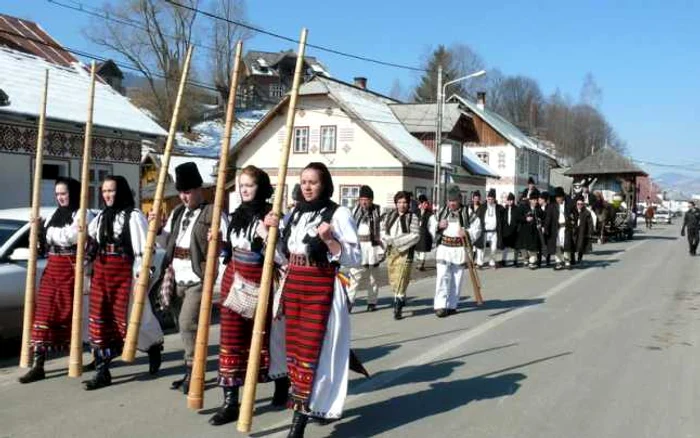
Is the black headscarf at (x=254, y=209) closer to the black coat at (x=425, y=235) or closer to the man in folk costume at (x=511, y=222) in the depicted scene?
the black coat at (x=425, y=235)

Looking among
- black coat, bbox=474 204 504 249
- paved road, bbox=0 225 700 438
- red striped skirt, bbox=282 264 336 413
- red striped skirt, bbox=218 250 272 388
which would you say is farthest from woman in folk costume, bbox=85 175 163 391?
black coat, bbox=474 204 504 249

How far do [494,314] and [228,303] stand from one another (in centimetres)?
649

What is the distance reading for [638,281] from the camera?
15.5 metres

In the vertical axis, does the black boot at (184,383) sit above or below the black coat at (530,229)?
below

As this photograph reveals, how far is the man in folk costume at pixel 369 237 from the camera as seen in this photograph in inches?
421

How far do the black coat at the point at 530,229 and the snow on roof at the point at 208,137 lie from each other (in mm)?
31590

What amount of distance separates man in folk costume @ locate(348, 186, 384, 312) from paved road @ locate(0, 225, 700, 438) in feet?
1.36

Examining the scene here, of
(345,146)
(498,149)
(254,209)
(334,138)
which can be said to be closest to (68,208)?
(254,209)

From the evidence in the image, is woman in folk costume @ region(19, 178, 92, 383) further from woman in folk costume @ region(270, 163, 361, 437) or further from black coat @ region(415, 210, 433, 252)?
black coat @ region(415, 210, 433, 252)

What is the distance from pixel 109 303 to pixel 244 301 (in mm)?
1647

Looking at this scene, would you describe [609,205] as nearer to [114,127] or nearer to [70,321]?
[114,127]

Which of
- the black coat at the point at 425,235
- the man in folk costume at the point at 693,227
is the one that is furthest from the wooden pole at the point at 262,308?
the man in folk costume at the point at 693,227

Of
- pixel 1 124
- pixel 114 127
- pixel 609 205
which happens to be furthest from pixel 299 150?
pixel 1 124

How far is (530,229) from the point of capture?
19.0 m
